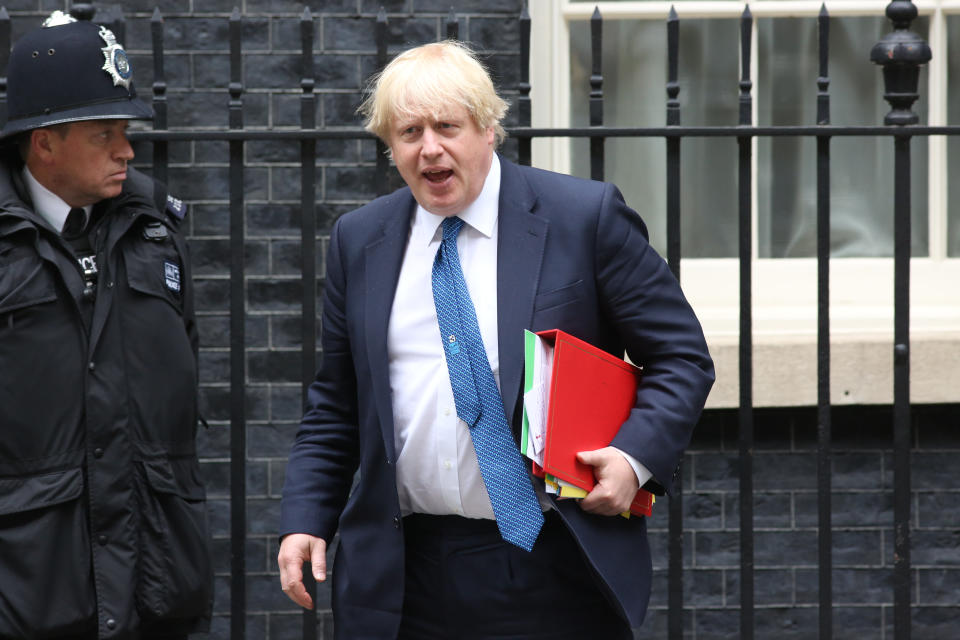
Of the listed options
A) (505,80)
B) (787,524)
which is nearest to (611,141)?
(505,80)

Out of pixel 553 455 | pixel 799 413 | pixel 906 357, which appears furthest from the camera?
pixel 799 413

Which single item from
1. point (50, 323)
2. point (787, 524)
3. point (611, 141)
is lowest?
point (787, 524)

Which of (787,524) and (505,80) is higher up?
(505,80)

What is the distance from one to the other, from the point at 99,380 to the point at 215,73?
2184 millimetres

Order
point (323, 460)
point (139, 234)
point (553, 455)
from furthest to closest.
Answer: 1. point (139, 234)
2. point (323, 460)
3. point (553, 455)

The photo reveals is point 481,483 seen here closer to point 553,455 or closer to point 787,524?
point 553,455

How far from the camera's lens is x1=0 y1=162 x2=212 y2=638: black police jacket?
307 cm

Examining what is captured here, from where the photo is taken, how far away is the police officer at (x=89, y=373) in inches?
121

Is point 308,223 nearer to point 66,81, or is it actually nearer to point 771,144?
point 66,81

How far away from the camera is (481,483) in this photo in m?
2.69

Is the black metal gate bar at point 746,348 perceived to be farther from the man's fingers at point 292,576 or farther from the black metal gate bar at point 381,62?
the man's fingers at point 292,576

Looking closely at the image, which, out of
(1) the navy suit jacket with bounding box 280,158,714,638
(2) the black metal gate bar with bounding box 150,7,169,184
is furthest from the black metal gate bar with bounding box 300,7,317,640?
(1) the navy suit jacket with bounding box 280,158,714,638

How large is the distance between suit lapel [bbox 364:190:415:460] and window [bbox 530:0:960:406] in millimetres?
2328

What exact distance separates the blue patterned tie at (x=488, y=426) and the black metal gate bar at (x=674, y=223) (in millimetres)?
1109
